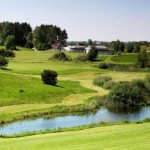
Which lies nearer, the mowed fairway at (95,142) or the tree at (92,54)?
the mowed fairway at (95,142)

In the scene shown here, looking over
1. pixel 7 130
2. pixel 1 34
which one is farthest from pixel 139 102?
pixel 1 34

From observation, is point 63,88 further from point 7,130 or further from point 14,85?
point 7,130

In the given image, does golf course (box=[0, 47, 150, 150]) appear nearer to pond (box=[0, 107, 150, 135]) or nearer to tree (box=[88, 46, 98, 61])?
pond (box=[0, 107, 150, 135])

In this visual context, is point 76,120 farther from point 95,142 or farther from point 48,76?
point 95,142

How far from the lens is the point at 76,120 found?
1960 inches

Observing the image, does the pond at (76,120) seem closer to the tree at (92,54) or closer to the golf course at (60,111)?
the golf course at (60,111)

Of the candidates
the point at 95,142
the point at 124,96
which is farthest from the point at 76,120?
the point at 95,142

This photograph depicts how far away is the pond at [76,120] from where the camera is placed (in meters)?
43.6

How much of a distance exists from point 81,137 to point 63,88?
160ft

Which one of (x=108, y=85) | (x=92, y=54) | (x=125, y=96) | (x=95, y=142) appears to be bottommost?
(x=125, y=96)

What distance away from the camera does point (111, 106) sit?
61375 mm

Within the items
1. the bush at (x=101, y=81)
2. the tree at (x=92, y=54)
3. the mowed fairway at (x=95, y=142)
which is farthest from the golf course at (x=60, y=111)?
the tree at (x=92, y=54)

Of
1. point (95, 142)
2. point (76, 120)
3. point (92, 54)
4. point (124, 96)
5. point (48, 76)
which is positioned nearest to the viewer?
point (95, 142)

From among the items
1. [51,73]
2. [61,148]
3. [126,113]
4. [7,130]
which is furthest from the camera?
[51,73]
